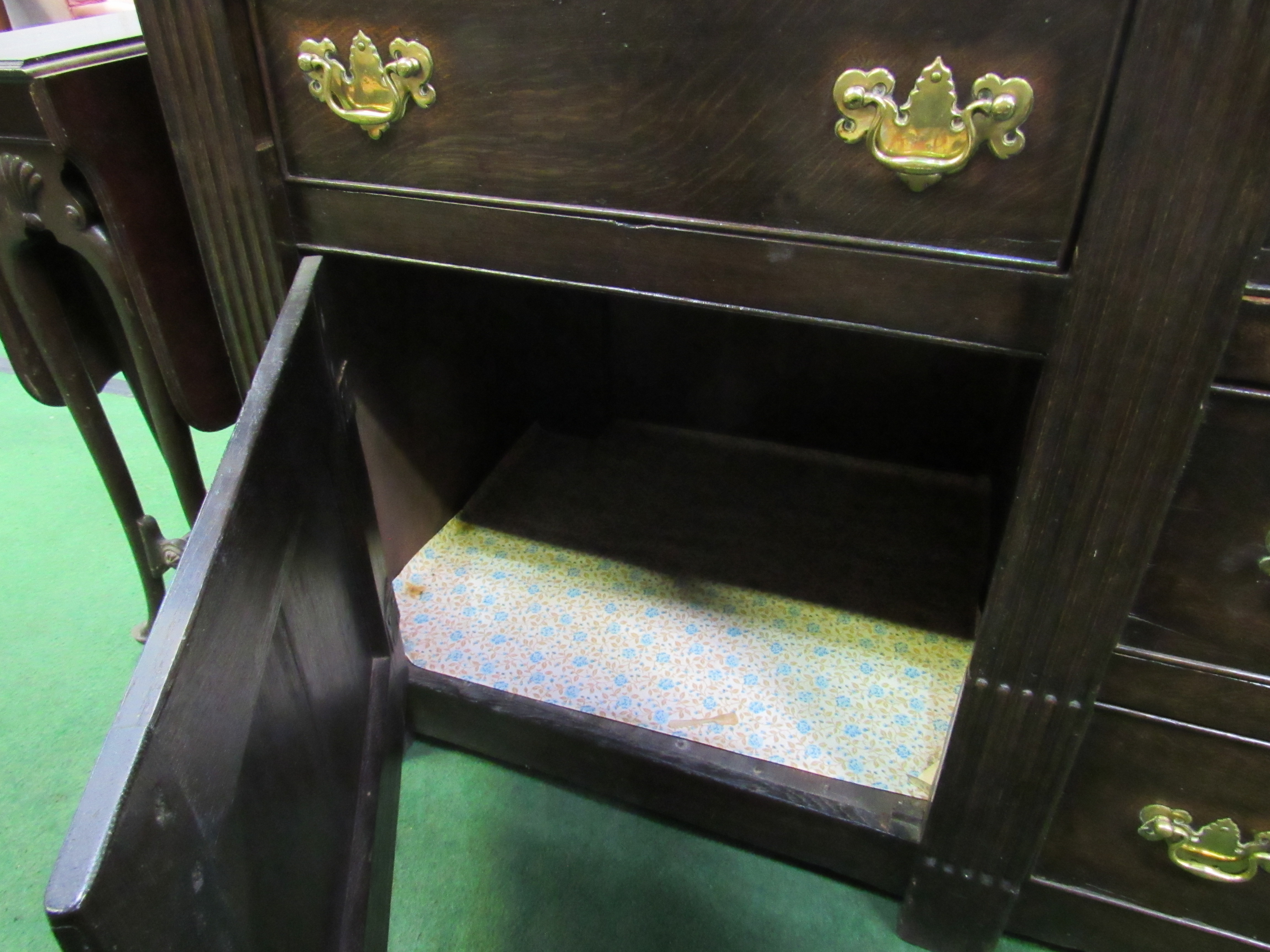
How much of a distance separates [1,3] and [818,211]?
5.96 feet

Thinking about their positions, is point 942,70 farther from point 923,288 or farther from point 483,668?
point 483,668

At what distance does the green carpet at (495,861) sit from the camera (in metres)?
0.76

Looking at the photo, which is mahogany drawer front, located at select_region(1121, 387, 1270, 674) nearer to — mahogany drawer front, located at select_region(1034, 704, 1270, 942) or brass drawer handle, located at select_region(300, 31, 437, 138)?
mahogany drawer front, located at select_region(1034, 704, 1270, 942)

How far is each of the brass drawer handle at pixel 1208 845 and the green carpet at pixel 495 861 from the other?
0.20m

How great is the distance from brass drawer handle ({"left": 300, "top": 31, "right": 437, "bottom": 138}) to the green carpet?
2.14 ft

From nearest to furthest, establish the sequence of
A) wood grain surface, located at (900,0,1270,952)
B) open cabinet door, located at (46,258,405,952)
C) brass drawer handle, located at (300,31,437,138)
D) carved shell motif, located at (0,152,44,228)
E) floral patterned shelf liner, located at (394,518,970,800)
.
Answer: open cabinet door, located at (46,258,405,952) < wood grain surface, located at (900,0,1270,952) < brass drawer handle, located at (300,31,437,138) < carved shell motif, located at (0,152,44,228) < floral patterned shelf liner, located at (394,518,970,800)

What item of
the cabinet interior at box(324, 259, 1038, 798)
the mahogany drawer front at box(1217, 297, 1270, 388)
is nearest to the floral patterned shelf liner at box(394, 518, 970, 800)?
the cabinet interior at box(324, 259, 1038, 798)

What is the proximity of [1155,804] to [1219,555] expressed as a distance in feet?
0.72

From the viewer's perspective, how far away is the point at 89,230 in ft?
2.27

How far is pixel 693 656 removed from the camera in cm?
95

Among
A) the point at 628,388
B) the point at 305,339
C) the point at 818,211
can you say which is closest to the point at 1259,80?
the point at 818,211

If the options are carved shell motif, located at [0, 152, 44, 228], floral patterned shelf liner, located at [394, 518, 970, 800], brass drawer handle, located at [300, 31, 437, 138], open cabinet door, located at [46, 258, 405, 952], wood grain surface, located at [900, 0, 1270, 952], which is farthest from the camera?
floral patterned shelf liner, located at [394, 518, 970, 800]

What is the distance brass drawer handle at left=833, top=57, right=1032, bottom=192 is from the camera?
438 millimetres

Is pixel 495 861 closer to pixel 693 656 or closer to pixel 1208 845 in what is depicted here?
pixel 693 656
